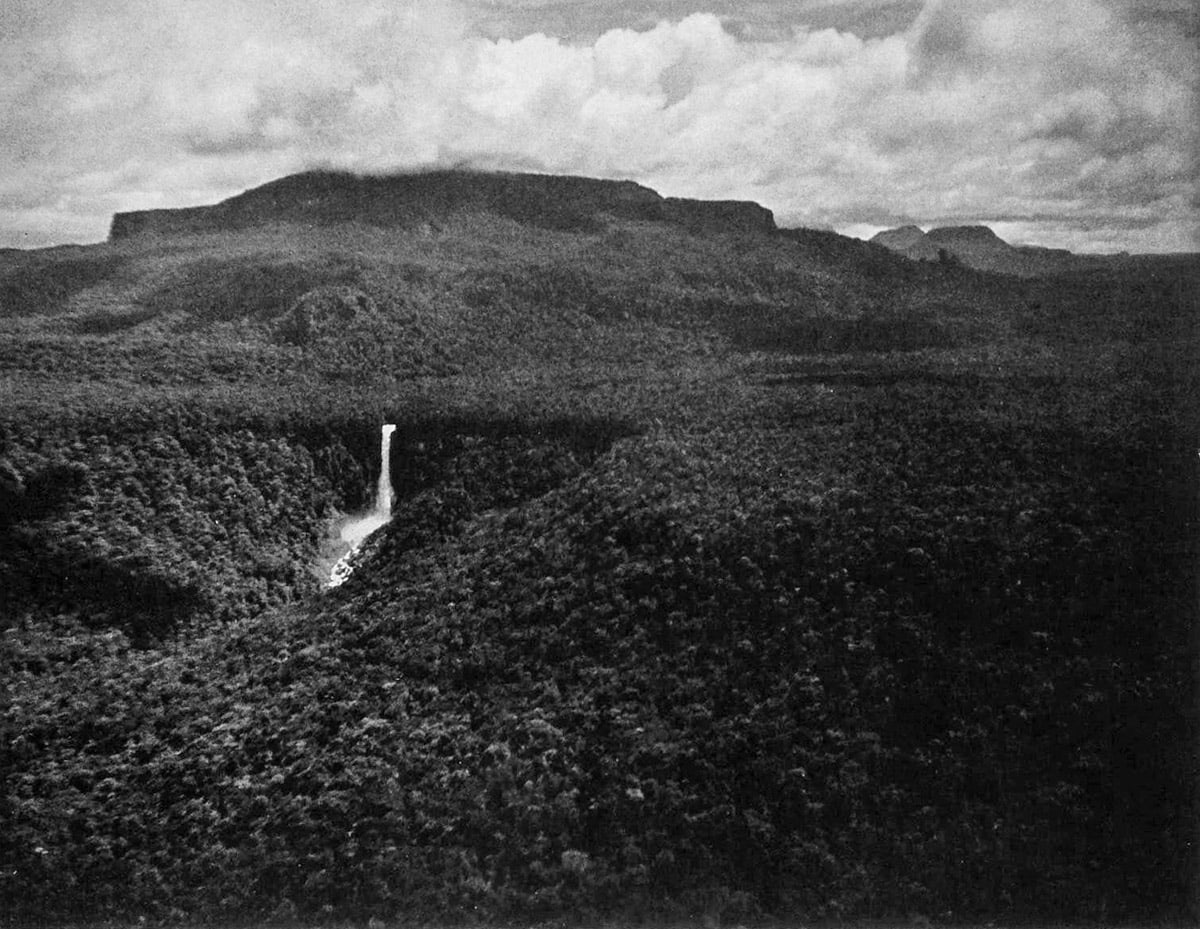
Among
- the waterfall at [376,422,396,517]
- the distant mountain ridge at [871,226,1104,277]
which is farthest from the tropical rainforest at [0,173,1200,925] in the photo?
the distant mountain ridge at [871,226,1104,277]

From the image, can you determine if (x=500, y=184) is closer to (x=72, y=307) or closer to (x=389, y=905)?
(x=72, y=307)

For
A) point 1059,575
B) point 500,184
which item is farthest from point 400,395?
point 500,184

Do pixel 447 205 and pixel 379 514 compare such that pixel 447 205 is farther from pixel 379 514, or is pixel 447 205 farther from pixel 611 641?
pixel 611 641

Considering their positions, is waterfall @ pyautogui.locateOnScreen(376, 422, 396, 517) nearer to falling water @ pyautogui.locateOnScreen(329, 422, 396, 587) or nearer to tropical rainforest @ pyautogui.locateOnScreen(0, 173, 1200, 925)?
falling water @ pyautogui.locateOnScreen(329, 422, 396, 587)

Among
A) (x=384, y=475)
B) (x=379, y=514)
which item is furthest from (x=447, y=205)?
(x=379, y=514)

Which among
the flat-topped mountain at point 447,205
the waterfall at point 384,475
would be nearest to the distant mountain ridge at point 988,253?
the flat-topped mountain at point 447,205

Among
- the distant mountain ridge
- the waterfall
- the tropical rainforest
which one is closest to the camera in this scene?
the tropical rainforest
